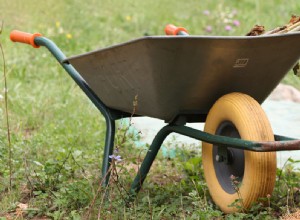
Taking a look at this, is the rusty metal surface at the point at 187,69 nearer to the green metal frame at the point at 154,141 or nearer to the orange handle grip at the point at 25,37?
the green metal frame at the point at 154,141

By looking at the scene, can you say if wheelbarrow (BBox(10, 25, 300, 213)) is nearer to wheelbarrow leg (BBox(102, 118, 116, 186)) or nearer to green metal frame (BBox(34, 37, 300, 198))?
green metal frame (BBox(34, 37, 300, 198))

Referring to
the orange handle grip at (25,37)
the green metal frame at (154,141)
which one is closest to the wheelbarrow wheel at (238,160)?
the green metal frame at (154,141)

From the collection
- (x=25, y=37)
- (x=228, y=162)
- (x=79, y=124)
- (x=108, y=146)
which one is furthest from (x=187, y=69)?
(x=79, y=124)

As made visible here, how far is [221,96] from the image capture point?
3.06 meters

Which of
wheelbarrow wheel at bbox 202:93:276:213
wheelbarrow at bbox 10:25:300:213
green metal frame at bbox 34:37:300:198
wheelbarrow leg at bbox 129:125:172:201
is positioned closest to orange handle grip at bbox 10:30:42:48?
green metal frame at bbox 34:37:300:198

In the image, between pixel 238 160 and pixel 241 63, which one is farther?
pixel 238 160

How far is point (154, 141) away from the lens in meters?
3.22

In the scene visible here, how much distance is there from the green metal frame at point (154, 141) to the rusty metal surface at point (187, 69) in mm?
105

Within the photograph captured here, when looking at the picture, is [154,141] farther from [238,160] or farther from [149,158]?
[238,160]

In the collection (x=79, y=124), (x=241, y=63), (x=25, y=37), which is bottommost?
(x=79, y=124)

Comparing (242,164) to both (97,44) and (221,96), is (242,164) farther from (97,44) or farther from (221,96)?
(97,44)

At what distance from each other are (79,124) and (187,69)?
219cm

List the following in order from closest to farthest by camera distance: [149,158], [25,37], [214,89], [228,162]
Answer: [214,89] → [228,162] → [149,158] → [25,37]

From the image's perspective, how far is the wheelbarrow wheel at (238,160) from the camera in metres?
2.85
